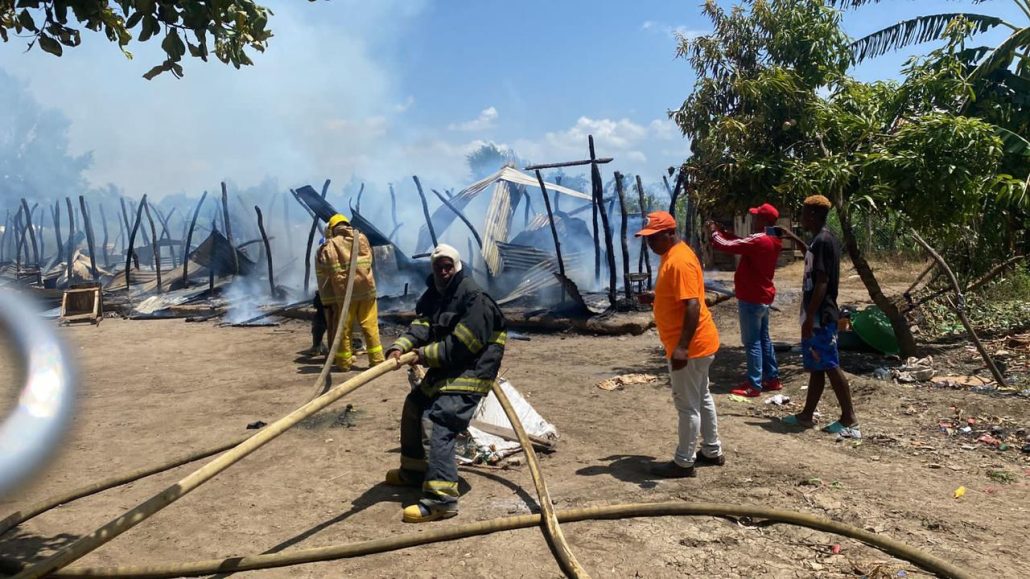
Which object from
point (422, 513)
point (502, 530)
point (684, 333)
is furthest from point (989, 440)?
point (422, 513)

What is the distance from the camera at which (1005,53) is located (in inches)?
376

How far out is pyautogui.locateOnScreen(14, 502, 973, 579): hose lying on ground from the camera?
2.92 metres

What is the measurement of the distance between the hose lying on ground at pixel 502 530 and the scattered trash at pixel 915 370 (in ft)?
12.7

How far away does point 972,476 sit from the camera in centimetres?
411

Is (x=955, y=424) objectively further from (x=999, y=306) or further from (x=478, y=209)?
(x=478, y=209)

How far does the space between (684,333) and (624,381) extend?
3.18m

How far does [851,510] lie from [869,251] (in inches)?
695

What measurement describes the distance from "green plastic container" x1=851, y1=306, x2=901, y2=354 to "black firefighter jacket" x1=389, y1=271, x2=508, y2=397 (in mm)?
5297

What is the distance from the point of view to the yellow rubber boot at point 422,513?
11.7 ft

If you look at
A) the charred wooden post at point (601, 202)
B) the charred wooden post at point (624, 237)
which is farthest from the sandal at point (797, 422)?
the charred wooden post at point (624, 237)

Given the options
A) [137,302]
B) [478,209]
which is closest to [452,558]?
[478,209]

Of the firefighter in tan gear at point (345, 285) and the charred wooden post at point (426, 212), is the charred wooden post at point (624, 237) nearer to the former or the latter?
the charred wooden post at point (426, 212)

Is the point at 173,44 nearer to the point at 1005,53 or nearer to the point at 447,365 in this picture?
the point at 447,365

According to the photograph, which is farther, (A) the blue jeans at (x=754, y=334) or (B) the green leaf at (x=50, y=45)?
(A) the blue jeans at (x=754, y=334)
